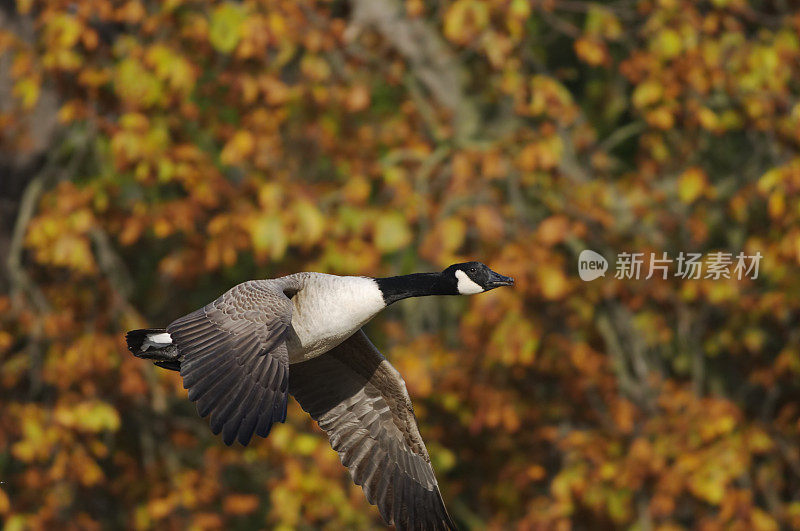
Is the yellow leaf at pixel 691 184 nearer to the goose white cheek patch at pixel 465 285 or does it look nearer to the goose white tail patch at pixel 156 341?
the goose white cheek patch at pixel 465 285

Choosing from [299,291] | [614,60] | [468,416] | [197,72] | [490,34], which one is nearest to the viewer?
[299,291]

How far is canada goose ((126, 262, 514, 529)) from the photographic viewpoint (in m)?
3.18

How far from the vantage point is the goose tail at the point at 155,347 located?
370cm

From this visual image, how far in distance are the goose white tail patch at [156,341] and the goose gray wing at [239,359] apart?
20cm

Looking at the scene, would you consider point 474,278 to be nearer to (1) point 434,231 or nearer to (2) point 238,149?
(1) point 434,231

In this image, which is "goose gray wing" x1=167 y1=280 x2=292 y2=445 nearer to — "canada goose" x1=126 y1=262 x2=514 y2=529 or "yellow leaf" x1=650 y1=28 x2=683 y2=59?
"canada goose" x1=126 y1=262 x2=514 y2=529

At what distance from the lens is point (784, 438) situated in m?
8.49

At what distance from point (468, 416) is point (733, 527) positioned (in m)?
2.31

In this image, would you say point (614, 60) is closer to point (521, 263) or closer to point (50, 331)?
point (521, 263)

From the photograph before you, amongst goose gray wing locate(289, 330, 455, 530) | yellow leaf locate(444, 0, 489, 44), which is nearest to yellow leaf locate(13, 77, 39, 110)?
yellow leaf locate(444, 0, 489, 44)

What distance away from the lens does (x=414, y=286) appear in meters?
3.57

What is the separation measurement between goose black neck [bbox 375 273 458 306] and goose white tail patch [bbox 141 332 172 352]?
2.54 ft

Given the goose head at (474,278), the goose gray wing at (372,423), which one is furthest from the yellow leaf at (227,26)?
the goose head at (474,278)

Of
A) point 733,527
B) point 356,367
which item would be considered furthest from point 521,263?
point 356,367
